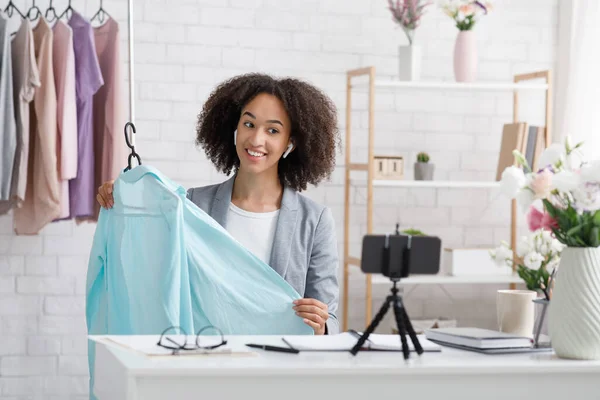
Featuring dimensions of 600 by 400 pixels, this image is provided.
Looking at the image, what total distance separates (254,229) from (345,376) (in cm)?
107

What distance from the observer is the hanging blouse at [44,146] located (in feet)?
11.8

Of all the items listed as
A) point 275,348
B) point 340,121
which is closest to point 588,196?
point 275,348

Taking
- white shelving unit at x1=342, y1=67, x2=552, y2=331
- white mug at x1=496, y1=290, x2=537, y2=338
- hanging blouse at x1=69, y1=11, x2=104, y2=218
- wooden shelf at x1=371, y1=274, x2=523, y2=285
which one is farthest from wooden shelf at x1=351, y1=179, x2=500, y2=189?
white mug at x1=496, y1=290, x2=537, y2=338

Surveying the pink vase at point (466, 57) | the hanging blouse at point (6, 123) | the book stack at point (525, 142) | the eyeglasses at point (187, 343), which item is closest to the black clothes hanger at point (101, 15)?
the hanging blouse at point (6, 123)

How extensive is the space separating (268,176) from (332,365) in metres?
1.16

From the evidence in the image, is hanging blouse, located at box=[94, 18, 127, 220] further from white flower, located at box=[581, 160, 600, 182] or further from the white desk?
white flower, located at box=[581, 160, 600, 182]

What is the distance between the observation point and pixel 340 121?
14.0 ft

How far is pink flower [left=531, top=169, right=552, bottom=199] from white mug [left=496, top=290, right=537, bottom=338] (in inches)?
10.3

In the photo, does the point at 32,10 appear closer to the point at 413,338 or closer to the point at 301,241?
the point at 301,241

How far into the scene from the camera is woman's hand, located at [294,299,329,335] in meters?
2.29

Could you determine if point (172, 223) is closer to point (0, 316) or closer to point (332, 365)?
point (332, 365)

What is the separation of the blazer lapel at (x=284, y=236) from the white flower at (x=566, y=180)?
101cm

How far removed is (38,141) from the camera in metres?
3.66

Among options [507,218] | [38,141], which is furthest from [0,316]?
[507,218]
